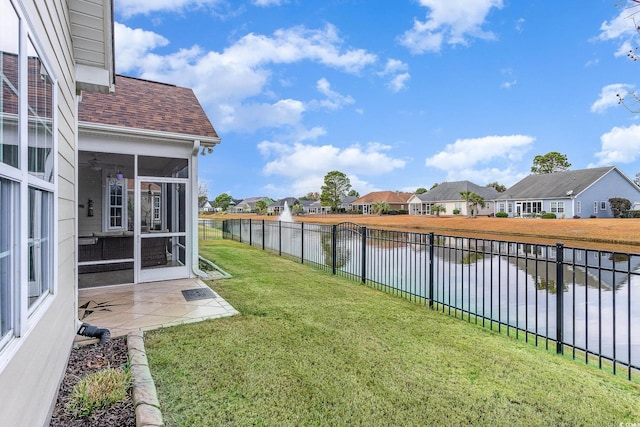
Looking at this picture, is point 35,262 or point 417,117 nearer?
point 35,262

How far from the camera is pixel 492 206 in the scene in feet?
149

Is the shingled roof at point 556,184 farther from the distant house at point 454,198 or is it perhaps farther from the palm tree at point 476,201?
the distant house at point 454,198

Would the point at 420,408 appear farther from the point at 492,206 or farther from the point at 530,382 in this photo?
the point at 492,206

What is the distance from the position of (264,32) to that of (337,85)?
35.4 ft

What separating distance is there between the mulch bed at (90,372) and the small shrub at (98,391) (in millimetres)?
46

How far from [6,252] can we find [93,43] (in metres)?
3.33

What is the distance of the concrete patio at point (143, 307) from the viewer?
4273 millimetres

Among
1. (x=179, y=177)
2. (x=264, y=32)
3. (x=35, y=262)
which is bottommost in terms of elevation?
(x=35, y=262)

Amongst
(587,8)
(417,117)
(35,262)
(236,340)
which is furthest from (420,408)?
(417,117)

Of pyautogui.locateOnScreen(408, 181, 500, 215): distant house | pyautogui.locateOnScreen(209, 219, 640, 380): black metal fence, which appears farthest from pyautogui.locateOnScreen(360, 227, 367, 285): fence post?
pyautogui.locateOnScreen(408, 181, 500, 215): distant house

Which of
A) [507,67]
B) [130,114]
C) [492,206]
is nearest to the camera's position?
[130,114]

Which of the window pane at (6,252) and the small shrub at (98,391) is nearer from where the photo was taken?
the window pane at (6,252)

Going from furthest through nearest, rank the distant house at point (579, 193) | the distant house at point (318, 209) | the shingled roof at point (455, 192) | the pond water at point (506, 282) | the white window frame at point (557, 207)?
the distant house at point (318, 209)
the shingled roof at point (455, 192)
the white window frame at point (557, 207)
the distant house at point (579, 193)
the pond water at point (506, 282)

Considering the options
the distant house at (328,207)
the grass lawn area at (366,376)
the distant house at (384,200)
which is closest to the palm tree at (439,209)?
the distant house at (384,200)
